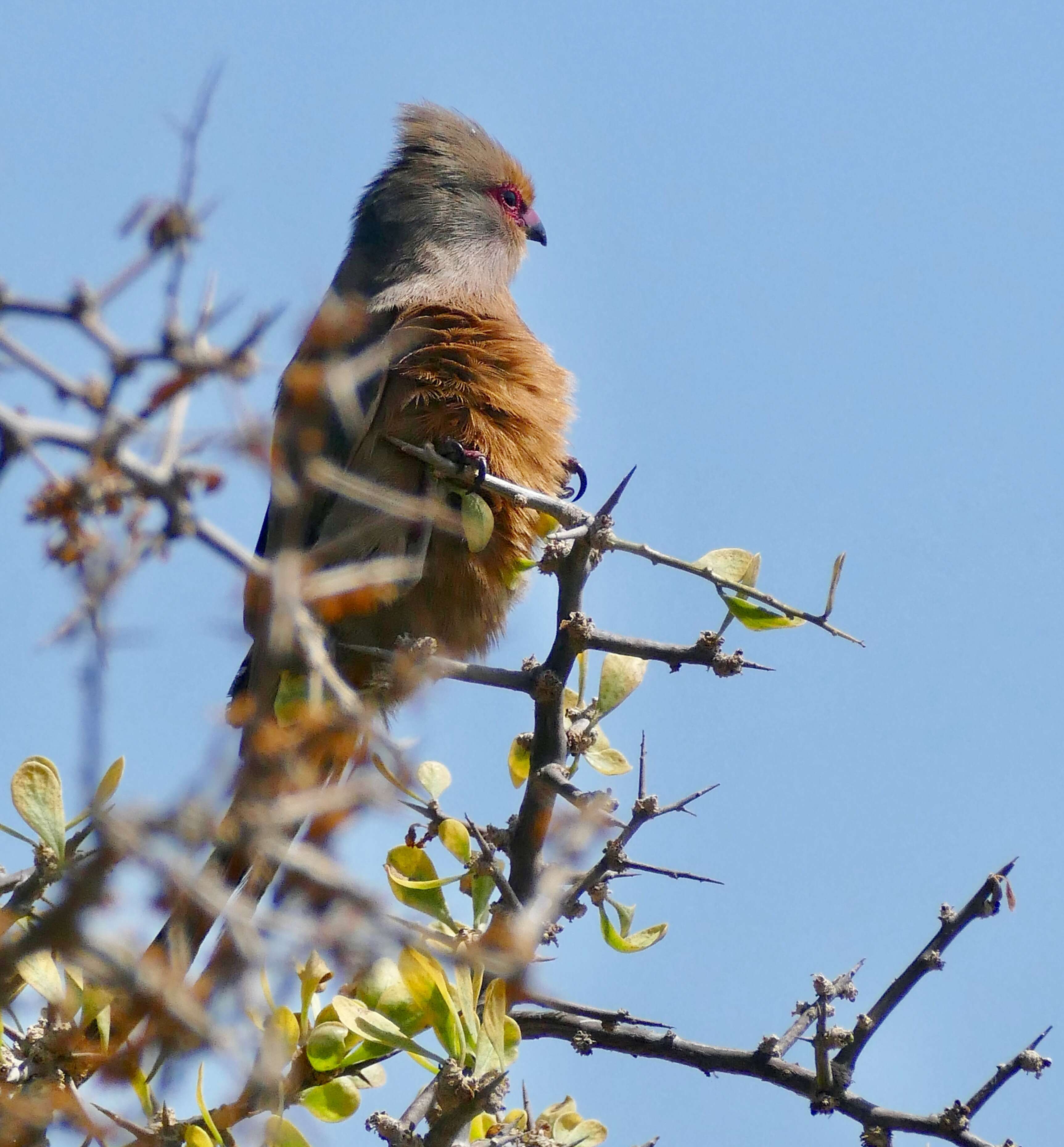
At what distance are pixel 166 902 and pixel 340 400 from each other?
67 centimetres

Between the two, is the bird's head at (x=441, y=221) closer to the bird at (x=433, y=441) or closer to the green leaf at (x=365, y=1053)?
the bird at (x=433, y=441)

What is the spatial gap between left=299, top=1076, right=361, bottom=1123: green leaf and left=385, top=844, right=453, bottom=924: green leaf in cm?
41

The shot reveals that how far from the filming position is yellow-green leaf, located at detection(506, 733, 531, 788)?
12.0 ft

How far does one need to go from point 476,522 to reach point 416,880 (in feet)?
3.40

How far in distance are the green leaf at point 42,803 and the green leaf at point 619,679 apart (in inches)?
54.0

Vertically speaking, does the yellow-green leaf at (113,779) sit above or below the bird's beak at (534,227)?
below

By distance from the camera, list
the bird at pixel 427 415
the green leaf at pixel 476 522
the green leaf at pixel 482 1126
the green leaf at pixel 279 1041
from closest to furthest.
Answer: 1. the green leaf at pixel 279 1041
2. the green leaf at pixel 482 1126
3. the green leaf at pixel 476 522
4. the bird at pixel 427 415

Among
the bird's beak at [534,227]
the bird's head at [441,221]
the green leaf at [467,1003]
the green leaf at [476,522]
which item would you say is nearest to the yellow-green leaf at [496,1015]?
the green leaf at [467,1003]

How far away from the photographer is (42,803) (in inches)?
111

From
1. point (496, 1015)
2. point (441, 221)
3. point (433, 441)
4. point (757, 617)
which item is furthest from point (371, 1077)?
point (441, 221)

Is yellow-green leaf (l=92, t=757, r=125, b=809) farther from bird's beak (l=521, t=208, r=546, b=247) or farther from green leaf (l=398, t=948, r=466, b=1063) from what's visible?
bird's beak (l=521, t=208, r=546, b=247)

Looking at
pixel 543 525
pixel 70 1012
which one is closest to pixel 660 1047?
pixel 70 1012

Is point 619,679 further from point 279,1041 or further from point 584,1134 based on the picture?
point 279,1041

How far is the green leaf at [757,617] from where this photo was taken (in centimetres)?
336
